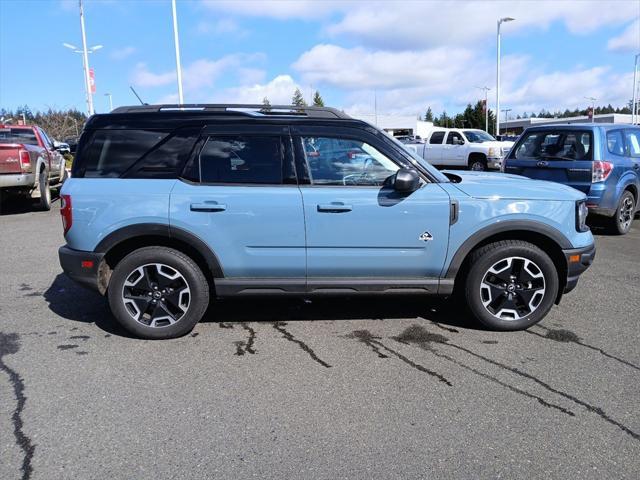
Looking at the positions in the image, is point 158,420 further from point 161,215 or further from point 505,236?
point 505,236

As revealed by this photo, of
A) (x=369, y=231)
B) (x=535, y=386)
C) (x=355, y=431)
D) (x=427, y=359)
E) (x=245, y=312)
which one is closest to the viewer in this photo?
(x=355, y=431)

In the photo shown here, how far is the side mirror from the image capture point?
4250 mm

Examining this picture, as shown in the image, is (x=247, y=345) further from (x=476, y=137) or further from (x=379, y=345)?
(x=476, y=137)

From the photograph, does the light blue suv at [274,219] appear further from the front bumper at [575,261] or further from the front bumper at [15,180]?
the front bumper at [15,180]

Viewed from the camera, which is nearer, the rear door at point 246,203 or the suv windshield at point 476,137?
the rear door at point 246,203

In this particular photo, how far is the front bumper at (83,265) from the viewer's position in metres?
4.41

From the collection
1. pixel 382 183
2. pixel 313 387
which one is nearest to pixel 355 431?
pixel 313 387

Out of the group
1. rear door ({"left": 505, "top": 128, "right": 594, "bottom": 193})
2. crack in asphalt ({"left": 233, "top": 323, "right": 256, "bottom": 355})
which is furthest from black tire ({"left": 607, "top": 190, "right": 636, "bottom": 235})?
crack in asphalt ({"left": 233, "top": 323, "right": 256, "bottom": 355})

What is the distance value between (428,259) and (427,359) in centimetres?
85

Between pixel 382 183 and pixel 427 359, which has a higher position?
pixel 382 183

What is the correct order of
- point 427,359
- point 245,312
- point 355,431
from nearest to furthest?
point 355,431 → point 427,359 → point 245,312

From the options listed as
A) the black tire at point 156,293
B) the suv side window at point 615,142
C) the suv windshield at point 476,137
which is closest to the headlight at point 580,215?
the black tire at point 156,293

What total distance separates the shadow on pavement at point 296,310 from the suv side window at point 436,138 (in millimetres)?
16890

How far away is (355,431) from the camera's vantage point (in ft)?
10.2
